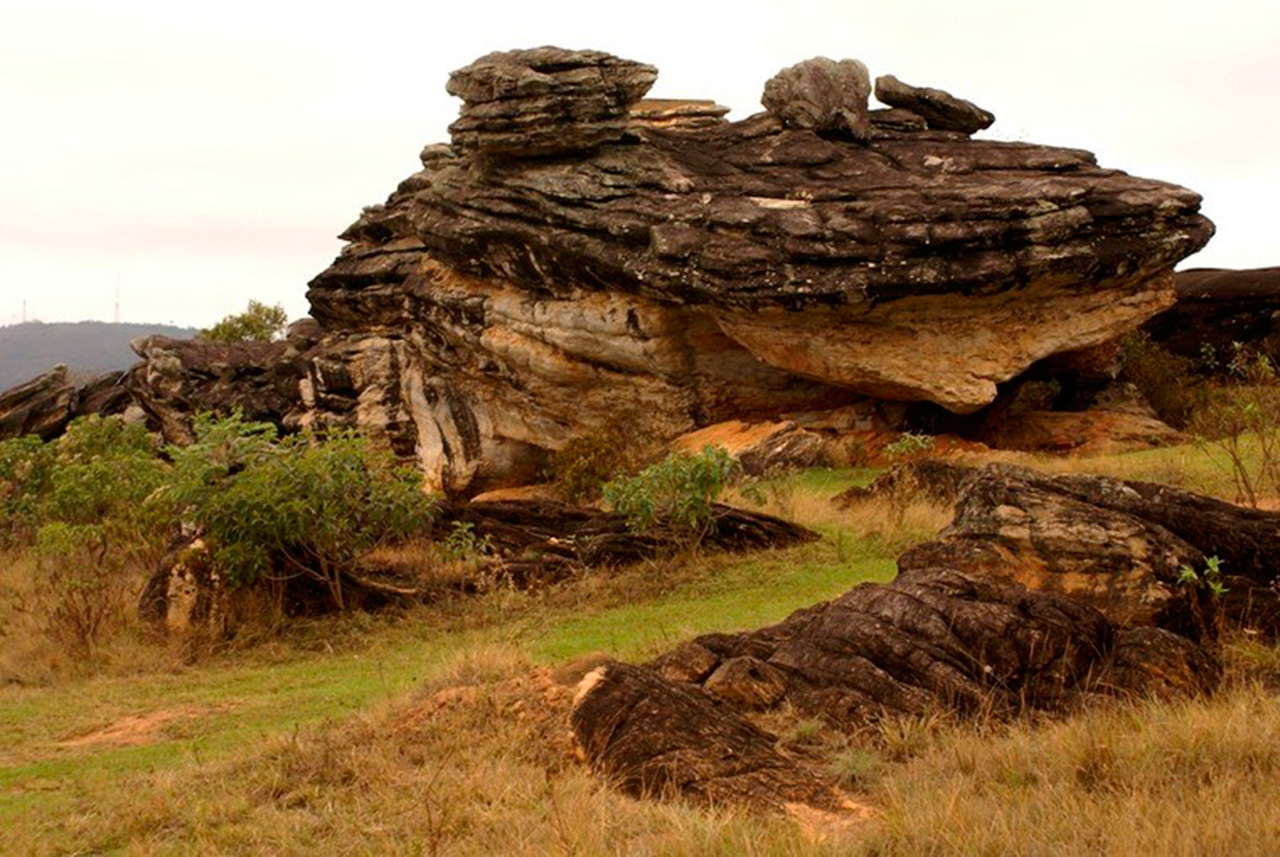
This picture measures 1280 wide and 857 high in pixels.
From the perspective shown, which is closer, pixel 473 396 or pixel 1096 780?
pixel 1096 780

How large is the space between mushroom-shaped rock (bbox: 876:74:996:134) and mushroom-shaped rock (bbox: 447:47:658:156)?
19.3ft

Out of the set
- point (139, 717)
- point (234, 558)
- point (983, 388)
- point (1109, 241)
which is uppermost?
point (1109, 241)

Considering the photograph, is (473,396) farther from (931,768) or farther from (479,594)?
(931,768)

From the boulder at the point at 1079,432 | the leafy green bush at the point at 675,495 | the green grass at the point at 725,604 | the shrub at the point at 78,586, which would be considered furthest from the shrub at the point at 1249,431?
the shrub at the point at 78,586

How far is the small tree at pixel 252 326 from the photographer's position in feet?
174

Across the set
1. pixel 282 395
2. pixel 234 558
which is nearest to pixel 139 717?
pixel 234 558

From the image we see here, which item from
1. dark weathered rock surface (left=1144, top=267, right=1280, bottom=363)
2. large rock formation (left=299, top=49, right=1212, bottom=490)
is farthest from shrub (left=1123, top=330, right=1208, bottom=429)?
large rock formation (left=299, top=49, right=1212, bottom=490)

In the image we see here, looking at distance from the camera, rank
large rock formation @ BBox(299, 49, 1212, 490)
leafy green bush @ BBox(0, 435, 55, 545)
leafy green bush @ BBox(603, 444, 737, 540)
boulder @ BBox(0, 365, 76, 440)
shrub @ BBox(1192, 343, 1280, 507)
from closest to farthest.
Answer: shrub @ BBox(1192, 343, 1280, 507), leafy green bush @ BBox(603, 444, 737, 540), large rock formation @ BBox(299, 49, 1212, 490), leafy green bush @ BBox(0, 435, 55, 545), boulder @ BBox(0, 365, 76, 440)

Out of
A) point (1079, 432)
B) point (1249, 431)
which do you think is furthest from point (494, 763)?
point (1079, 432)

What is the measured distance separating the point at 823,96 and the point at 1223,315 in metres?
14.0

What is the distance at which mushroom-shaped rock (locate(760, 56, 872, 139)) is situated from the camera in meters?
Answer: 28.3

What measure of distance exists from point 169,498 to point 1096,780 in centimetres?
1259

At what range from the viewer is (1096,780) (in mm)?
6836

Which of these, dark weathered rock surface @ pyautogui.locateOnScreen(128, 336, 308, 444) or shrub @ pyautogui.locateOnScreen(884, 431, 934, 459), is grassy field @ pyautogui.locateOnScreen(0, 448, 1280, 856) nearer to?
shrub @ pyautogui.locateOnScreen(884, 431, 934, 459)
